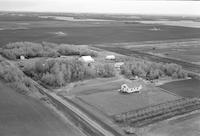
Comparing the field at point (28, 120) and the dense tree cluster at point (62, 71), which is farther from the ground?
the dense tree cluster at point (62, 71)

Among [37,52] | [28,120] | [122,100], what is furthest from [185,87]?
[37,52]

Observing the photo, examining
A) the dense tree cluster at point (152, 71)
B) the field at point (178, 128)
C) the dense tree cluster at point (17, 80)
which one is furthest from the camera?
the dense tree cluster at point (152, 71)

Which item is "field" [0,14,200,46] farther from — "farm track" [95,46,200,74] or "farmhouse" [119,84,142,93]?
"farmhouse" [119,84,142,93]

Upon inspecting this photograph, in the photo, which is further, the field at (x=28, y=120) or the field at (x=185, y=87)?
the field at (x=185, y=87)

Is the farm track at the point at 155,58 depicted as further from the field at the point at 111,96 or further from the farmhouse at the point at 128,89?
the farmhouse at the point at 128,89

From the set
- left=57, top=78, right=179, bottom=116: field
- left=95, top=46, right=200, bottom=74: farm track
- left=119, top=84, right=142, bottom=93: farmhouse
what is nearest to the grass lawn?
left=57, top=78, right=179, bottom=116: field

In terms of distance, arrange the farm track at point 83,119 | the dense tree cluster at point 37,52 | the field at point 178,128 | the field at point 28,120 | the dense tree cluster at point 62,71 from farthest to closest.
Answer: the dense tree cluster at point 37,52, the dense tree cluster at point 62,71, the field at point 178,128, the farm track at point 83,119, the field at point 28,120

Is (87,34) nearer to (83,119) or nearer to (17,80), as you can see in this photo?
(17,80)

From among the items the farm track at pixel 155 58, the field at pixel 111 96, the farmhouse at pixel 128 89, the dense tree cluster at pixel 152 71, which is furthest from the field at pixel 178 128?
the farm track at pixel 155 58
